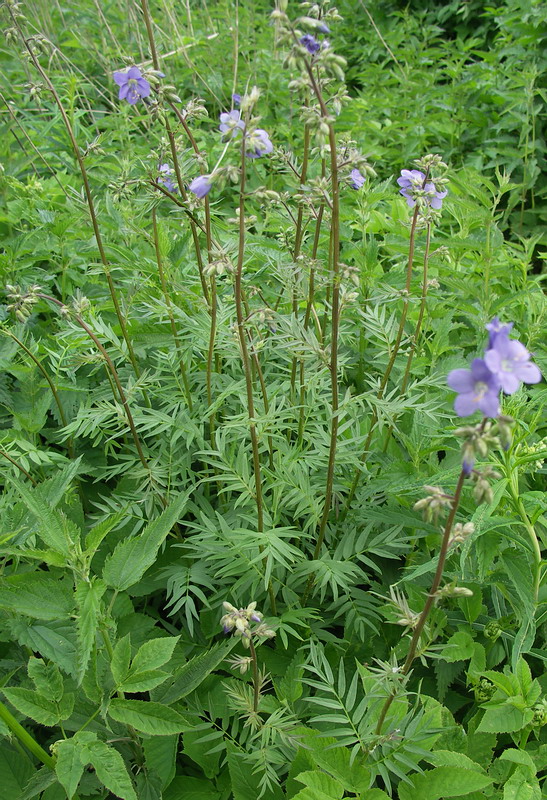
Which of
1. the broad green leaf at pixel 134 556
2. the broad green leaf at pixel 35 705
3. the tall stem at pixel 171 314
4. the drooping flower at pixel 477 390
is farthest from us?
the tall stem at pixel 171 314

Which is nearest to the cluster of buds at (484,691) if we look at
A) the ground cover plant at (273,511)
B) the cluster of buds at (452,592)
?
the ground cover plant at (273,511)

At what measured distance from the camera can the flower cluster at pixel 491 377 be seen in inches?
36.9

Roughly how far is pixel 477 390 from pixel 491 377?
0.11 ft

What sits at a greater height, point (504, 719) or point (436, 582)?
point (436, 582)

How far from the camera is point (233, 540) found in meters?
1.88

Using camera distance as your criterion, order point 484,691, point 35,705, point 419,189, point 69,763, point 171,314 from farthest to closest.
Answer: point 171,314 < point 419,189 < point 484,691 < point 35,705 < point 69,763

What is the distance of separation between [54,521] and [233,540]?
56 cm

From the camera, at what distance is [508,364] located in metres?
0.98

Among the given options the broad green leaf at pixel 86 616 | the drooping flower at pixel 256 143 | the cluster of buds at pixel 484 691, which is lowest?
the cluster of buds at pixel 484 691

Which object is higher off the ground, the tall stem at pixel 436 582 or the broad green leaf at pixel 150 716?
the tall stem at pixel 436 582

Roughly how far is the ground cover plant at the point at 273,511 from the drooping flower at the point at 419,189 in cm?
2

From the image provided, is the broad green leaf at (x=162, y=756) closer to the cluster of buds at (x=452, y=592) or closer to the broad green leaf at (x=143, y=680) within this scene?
the broad green leaf at (x=143, y=680)

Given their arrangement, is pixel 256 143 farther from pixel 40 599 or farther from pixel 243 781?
pixel 243 781

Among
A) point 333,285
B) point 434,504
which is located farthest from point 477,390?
point 333,285
